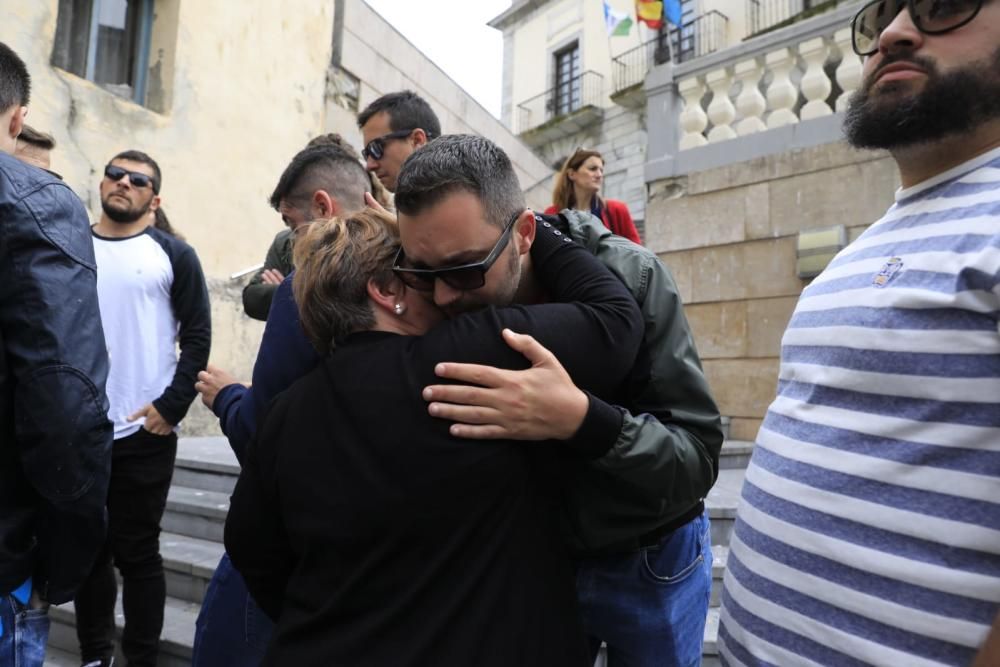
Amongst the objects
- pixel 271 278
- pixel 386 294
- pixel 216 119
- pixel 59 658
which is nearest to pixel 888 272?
pixel 386 294

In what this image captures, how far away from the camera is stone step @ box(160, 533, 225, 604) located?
347 cm

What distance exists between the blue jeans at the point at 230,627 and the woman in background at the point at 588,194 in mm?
2696

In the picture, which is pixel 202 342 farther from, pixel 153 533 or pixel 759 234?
pixel 759 234

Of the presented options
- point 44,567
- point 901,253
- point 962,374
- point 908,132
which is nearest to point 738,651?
point 962,374

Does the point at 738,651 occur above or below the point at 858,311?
below

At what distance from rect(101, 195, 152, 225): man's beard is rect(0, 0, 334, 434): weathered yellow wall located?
3.51 meters

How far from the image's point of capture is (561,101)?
22125 millimetres

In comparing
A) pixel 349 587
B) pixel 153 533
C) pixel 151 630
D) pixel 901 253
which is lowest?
pixel 151 630

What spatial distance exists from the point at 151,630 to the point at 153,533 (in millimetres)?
382

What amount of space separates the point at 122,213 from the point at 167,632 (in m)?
1.84

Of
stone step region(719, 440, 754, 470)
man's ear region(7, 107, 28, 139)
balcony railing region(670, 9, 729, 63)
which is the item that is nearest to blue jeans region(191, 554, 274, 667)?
man's ear region(7, 107, 28, 139)

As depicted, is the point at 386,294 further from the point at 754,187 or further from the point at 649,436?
the point at 754,187

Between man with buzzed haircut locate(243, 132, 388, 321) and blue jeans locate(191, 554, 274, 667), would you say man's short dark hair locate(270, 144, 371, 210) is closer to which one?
man with buzzed haircut locate(243, 132, 388, 321)

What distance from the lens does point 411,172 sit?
129 centimetres
